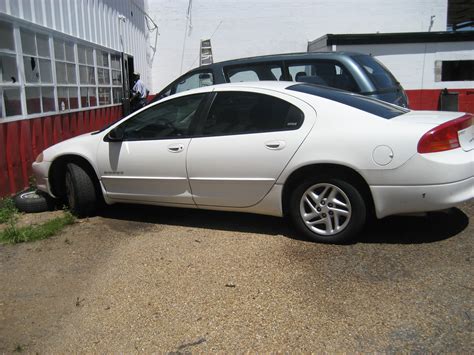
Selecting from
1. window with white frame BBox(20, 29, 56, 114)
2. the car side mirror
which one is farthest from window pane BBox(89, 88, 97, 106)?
the car side mirror

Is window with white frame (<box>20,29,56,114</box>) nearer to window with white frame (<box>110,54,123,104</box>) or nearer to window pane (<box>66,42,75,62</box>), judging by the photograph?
window pane (<box>66,42,75,62</box>)

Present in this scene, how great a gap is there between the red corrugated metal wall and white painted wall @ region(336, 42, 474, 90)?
31.3 feet

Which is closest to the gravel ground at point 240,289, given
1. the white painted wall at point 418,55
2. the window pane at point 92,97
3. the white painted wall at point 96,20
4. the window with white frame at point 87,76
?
the white painted wall at point 96,20

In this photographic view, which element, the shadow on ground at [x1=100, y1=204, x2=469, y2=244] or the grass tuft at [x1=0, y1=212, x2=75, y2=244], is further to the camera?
the grass tuft at [x1=0, y1=212, x2=75, y2=244]

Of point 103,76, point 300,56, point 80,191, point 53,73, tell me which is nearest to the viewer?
point 80,191

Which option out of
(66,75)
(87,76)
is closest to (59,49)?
(66,75)

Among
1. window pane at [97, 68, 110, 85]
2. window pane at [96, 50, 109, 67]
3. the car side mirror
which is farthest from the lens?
window pane at [97, 68, 110, 85]

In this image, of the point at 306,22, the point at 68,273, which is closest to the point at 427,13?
the point at 306,22

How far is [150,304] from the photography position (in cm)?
352

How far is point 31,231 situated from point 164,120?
1849mm

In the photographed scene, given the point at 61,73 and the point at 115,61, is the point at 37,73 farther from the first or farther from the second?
the point at 115,61

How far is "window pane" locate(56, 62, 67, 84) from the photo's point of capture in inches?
354

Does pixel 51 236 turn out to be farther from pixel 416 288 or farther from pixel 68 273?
pixel 416 288

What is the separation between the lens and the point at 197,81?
299 inches
